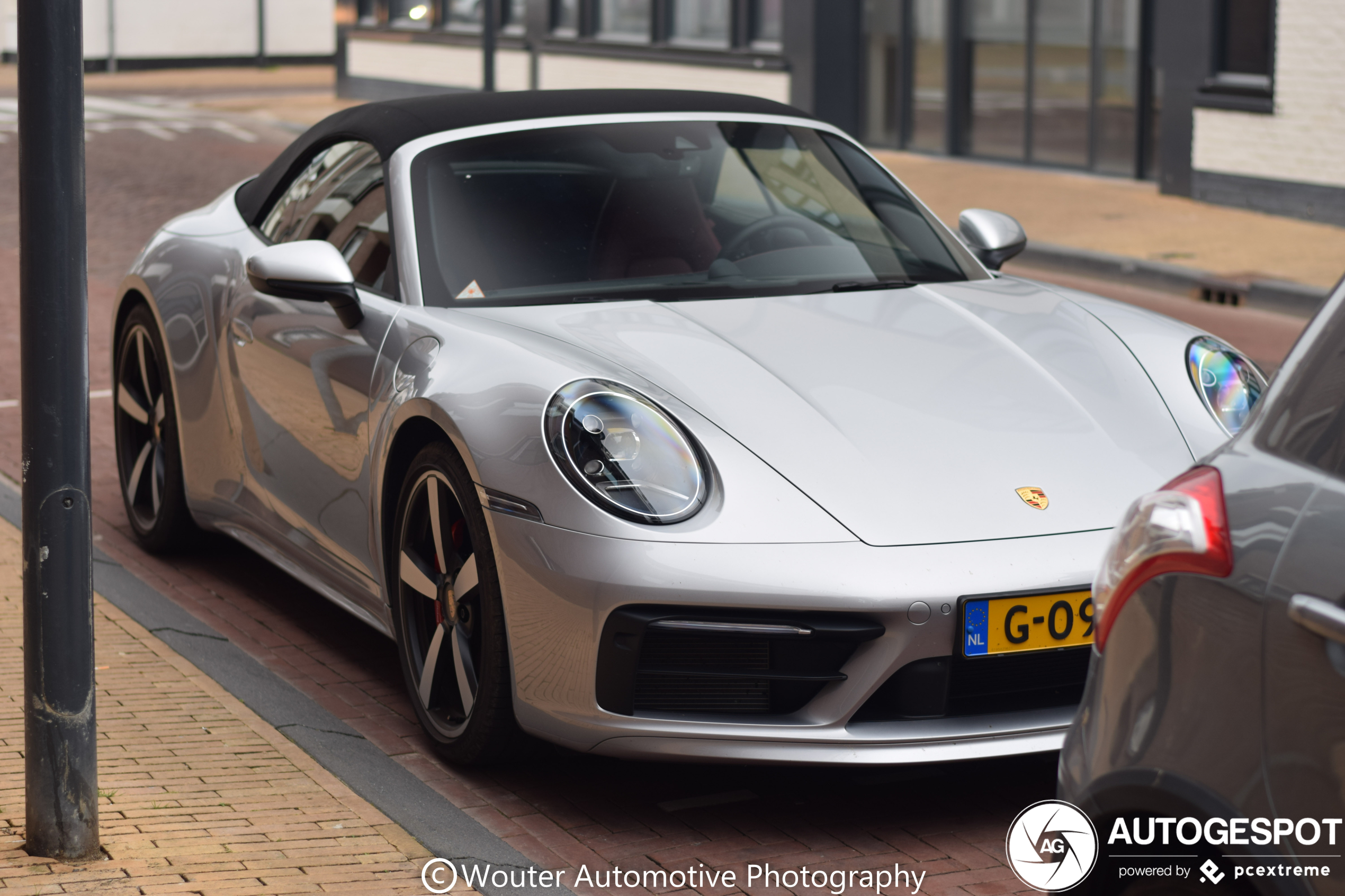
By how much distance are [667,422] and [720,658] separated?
52 cm

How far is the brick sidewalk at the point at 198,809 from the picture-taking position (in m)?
3.50

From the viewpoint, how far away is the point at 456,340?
432 centimetres

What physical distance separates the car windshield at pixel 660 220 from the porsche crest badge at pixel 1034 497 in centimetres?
111

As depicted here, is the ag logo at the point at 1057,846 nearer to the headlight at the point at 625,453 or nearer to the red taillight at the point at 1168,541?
the red taillight at the point at 1168,541

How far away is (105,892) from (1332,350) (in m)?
2.32

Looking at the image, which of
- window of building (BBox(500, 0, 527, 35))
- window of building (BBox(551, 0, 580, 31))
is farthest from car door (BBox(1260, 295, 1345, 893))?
window of building (BBox(500, 0, 527, 35))

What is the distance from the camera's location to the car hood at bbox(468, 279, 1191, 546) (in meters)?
3.83

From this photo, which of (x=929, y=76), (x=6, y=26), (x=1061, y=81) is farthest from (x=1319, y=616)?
(x=6, y=26)

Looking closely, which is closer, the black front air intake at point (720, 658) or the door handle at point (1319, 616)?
the door handle at point (1319, 616)

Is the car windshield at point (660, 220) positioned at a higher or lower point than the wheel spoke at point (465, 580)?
higher

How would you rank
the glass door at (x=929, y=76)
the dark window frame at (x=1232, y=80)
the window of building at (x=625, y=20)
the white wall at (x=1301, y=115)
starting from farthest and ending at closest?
1. the window of building at (x=625, y=20)
2. the glass door at (x=929, y=76)
3. the dark window frame at (x=1232, y=80)
4. the white wall at (x=1301, y=115)

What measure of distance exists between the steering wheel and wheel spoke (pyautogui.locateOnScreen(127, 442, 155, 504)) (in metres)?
2.15

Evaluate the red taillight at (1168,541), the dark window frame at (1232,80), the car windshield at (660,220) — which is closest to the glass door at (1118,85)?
the dark window frame at (1232,80)

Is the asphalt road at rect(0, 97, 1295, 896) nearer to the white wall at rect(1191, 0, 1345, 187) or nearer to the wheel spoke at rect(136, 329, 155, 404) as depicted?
the wheel spoke at rect(136, 329, 155, 404)
